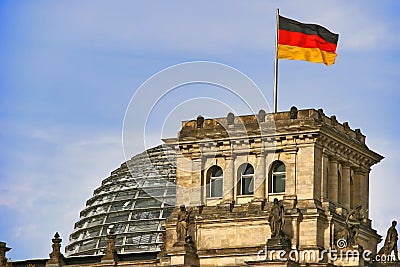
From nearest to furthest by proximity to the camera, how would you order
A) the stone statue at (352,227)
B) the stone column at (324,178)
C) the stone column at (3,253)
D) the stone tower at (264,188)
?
1. the stone statue at (352,227)
2. the stone tower at (264,188)
3. the stone column at (324,178)
4. the stone column at (3,253)

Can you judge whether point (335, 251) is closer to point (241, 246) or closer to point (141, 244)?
point (241, 246)

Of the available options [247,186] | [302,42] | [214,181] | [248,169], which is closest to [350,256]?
[247,186]

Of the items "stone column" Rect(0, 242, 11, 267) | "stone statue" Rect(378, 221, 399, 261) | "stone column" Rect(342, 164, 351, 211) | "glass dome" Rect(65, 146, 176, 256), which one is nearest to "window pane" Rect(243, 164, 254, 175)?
"stone column" Rect(342, 164, 351, 211)

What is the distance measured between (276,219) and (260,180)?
589 centimetres

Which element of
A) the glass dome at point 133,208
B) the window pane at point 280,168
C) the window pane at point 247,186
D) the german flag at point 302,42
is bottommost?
the window pane at point 247,186

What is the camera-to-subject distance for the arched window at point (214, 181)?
12331 cm

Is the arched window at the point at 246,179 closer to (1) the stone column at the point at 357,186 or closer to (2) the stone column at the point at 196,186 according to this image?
(2) the stone column at the point at 196,186

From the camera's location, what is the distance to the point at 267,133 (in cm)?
12088

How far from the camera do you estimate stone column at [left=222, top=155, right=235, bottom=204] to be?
4808 inches

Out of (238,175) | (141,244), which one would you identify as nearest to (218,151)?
(238,175)

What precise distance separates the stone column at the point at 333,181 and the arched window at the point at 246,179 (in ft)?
19.2

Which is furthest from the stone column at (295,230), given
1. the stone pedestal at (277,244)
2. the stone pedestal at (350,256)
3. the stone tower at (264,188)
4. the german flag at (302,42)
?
the german flag at (302,42)

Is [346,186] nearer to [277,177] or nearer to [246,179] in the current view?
[277,177]

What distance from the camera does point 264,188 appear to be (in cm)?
12088
